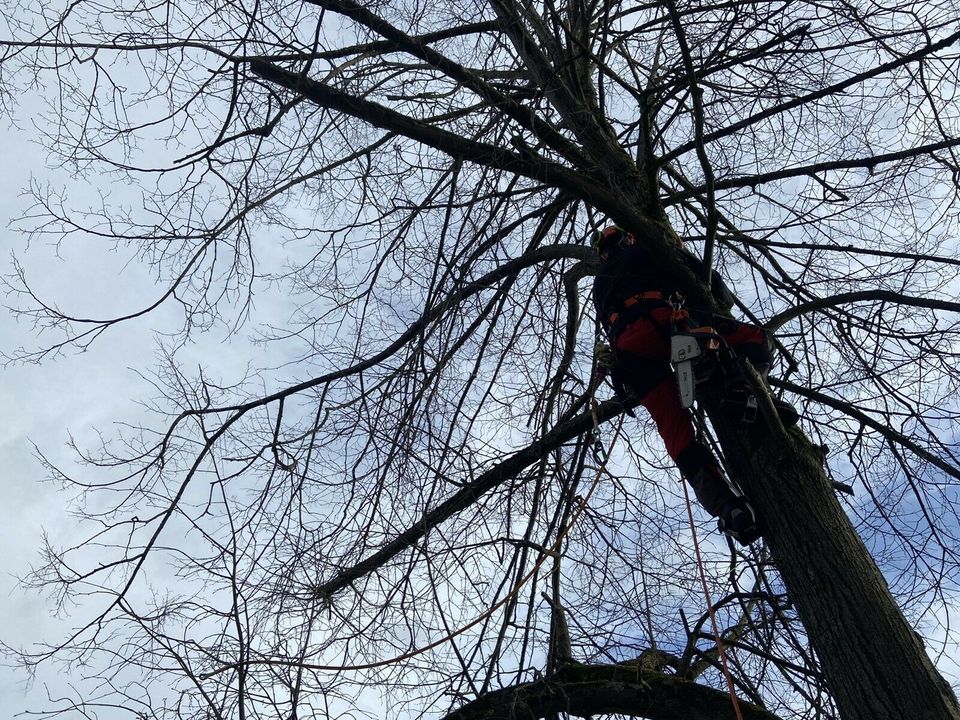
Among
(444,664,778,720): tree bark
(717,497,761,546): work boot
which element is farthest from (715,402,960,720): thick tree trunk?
(444,664,778,720): tree bark

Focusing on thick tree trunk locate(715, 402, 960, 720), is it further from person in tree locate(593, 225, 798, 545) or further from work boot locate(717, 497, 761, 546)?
person in tree locate(593, 225, 798, 545)

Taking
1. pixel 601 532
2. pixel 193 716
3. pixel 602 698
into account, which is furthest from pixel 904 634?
pixel 193 716

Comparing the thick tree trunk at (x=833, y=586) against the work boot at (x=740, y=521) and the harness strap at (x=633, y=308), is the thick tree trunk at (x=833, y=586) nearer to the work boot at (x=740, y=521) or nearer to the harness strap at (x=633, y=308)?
the work boot at (x=740, y=521)

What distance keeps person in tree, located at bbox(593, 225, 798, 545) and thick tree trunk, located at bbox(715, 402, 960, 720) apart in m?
0.35

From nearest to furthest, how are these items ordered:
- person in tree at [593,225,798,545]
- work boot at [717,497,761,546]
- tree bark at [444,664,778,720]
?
1. work boot at [717,497,761,546]
2. tree bark at [444,664,778,720]
3. person in tree at [593,225,798,545]

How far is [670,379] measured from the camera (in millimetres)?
4375

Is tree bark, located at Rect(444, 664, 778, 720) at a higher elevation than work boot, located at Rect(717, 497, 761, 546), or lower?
lower

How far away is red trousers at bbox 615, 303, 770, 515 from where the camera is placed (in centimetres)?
394

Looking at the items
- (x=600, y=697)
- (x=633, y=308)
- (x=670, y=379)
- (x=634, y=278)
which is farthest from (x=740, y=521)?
(x=634, y=278)

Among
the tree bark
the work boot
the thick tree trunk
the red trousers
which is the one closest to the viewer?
the thick tree trunk

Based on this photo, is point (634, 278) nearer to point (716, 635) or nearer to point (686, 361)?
point (686, 361)

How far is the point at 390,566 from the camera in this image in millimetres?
4062

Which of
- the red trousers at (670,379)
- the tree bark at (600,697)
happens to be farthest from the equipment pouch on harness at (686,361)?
the tree bark at (600,697)

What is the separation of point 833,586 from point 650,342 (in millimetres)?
1416
